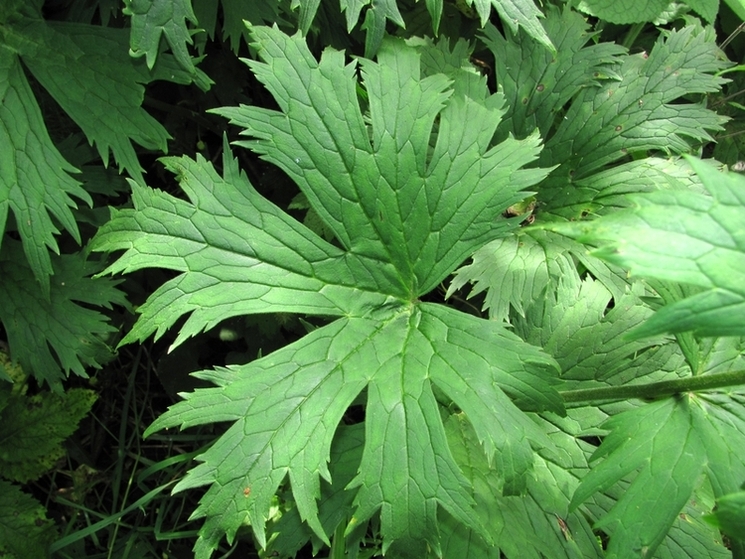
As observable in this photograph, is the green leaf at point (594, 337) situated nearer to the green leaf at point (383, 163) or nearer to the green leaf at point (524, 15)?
the green leaf at point (383, 163)

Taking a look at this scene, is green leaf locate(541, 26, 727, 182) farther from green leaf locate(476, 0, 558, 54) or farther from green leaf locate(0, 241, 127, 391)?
green leaf locate(0, 241, 127, 391)

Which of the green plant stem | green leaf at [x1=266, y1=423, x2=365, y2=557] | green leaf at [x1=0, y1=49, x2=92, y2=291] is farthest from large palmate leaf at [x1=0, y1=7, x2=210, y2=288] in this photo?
the green plant stem

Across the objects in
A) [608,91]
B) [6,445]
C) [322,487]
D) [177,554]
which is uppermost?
[608,91]

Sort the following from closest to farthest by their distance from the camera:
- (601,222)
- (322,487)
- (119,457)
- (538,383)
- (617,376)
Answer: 1. (601,222)
2. (538,383)
3. (322,487)
4. (617,376)
5. (119,457)

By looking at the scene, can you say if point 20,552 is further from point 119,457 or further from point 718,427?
point 718,427

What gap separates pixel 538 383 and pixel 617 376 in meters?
0.47

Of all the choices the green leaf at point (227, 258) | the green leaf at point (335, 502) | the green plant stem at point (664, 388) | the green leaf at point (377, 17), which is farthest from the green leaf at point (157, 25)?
the green plant stem at point (664, 388)

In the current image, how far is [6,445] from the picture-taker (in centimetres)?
220

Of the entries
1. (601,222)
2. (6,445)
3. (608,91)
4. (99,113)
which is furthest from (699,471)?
(6,445)

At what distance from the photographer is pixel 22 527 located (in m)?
2.11

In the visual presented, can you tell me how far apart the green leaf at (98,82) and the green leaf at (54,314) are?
0.45m

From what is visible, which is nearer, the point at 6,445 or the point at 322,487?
the point at 322,487

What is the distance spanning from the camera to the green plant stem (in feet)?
4.10

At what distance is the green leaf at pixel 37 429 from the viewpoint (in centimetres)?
219
